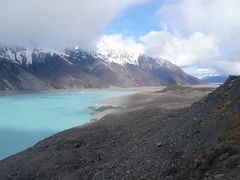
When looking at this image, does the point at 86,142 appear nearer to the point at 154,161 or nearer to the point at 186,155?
the point at 154,161

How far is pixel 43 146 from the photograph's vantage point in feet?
81.5

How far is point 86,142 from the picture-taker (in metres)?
23.5

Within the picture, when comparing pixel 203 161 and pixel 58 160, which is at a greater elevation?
pixel 203 161

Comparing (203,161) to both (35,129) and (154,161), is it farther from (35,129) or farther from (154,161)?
(35,129)

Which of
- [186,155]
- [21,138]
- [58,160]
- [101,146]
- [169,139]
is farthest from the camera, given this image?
[21,138]

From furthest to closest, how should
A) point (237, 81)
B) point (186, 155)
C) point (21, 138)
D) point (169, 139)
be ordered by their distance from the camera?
point (21, 138), point (237, 81), point (169, 139), point (186, 155)

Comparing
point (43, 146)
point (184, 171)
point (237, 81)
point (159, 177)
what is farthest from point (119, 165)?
point (43, 146)

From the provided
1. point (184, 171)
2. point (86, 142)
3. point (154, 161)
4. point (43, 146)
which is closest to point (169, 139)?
point (154, 161)

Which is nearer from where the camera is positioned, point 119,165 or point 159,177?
point 159,177

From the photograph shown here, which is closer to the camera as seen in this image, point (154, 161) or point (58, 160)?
point (154, 161)

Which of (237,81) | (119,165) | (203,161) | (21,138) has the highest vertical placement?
(237,81)

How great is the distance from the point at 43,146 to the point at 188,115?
451 inches

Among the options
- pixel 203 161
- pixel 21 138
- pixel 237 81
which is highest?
pixel 237 81

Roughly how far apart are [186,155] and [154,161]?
1748mm
